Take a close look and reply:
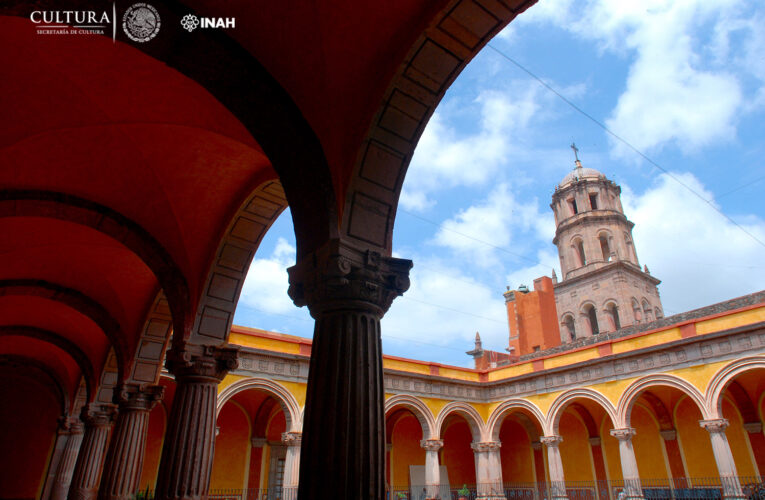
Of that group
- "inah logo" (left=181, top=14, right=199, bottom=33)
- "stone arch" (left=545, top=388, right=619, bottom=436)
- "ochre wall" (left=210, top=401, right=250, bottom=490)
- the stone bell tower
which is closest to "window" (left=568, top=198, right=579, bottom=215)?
the stone bell tower

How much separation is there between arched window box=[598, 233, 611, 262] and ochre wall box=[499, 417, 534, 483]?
37.9ft

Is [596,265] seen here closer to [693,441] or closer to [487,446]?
[693,441]

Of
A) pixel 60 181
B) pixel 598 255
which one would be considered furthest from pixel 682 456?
pixel 60 181

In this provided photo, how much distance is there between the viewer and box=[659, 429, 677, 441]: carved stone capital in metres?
14.7

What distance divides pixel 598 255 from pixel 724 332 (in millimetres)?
15171

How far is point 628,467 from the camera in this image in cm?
1191

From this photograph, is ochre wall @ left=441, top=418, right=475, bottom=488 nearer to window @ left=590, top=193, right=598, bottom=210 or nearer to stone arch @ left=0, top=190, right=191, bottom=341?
stone arch @ left=0, top=190, right=191, bottom=341

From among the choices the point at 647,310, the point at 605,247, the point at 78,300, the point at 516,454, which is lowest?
the point at 516,454

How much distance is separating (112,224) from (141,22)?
3.52 m

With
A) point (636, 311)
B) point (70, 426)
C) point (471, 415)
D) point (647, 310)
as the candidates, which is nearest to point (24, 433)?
point (70, 426)

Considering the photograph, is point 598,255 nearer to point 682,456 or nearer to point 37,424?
point 682,456

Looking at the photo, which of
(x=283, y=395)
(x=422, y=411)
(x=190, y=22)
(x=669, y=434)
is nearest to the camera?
(x=190, y=22)

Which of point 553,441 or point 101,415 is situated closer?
point 101,415

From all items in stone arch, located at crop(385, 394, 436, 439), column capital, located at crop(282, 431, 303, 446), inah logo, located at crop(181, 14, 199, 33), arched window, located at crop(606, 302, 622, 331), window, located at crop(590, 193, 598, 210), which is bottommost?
column capital, located at crop(282, 431, 303, 446)
